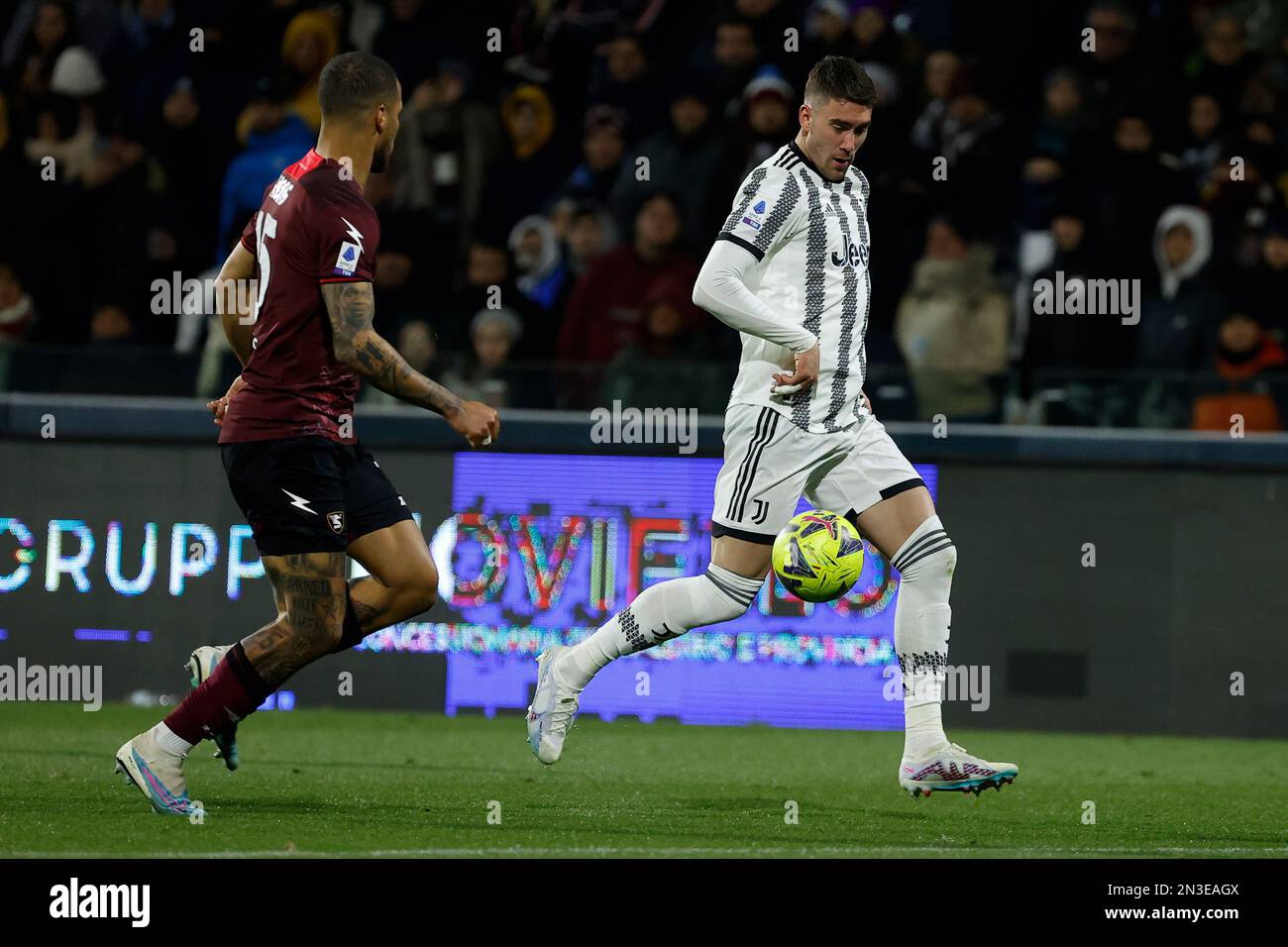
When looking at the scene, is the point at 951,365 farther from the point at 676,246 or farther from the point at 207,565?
the point at 207,565

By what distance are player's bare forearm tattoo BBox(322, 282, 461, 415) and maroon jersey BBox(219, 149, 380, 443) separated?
0.06 meters

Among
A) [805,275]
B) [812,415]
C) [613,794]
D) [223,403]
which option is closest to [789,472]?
[812,415]

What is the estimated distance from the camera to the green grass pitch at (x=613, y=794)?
21.4 feet

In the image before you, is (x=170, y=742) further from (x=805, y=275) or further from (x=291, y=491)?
(x=805, y=275)

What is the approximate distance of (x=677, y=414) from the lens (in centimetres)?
1099

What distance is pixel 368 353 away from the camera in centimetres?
659

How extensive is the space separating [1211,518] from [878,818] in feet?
13.6

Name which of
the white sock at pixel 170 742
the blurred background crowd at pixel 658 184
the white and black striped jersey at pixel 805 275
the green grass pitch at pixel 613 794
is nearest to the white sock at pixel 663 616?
the green grass pitch at pixel 613 794

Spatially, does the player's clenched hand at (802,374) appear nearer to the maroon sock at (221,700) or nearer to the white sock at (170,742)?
the maroon sock at (221,700)

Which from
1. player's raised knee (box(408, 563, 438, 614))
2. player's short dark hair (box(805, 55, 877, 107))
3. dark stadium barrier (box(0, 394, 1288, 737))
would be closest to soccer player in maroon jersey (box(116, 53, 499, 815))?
player's raised knee (box(408, 563, 438, 614))

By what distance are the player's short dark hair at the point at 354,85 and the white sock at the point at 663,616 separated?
1.98 metres

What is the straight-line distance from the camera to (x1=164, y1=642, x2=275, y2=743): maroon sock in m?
6.79

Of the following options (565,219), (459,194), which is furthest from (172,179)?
(565,219)

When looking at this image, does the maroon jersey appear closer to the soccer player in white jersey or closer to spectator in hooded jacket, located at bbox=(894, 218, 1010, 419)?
the soccer player in white jersey
